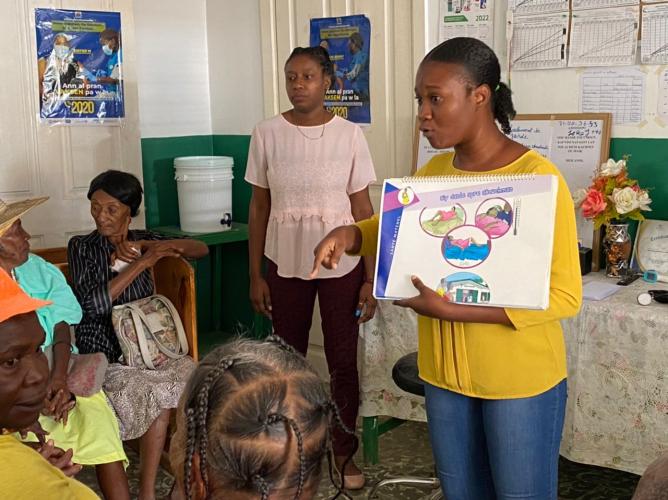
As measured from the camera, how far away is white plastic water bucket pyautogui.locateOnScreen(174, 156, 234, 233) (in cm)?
421

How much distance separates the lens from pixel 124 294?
10.4ft

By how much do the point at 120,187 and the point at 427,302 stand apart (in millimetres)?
1692

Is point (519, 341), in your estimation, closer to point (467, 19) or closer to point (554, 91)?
point (554, 91)

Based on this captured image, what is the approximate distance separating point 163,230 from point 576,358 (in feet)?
7.68

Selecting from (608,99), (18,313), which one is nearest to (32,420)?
(18,313)

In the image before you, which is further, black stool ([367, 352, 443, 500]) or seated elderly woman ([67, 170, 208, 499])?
seated elderly woman ([67, 170, 208, 499])

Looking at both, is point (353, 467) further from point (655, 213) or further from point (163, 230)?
point (163, 230)

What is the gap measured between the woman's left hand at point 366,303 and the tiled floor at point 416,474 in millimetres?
610

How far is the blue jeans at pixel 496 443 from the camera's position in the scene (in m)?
1.83

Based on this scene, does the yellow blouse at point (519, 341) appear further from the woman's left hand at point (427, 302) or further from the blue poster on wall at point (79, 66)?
the blue poster on wall at point (79, 66)

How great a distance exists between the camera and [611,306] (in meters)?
2.65

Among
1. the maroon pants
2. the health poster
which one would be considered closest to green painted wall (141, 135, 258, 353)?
the maroon pants

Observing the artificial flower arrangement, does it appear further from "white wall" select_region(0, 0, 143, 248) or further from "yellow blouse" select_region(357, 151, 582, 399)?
"white wall" select_region(0, 0, 143, 248)

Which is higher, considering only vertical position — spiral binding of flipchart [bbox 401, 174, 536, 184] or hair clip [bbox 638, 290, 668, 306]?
spiral binding of flipchart [bbox 401, 174, 536, 184]
